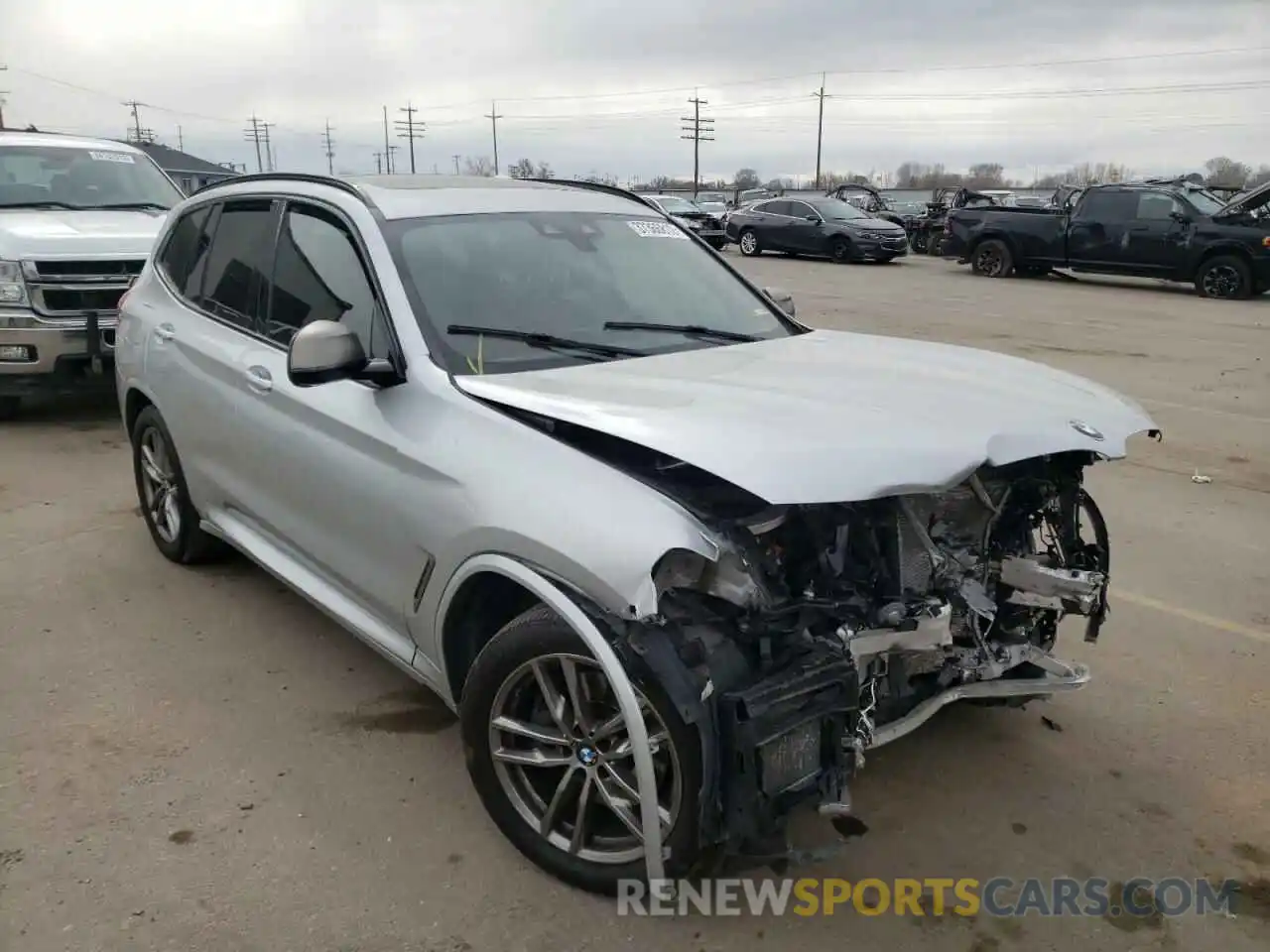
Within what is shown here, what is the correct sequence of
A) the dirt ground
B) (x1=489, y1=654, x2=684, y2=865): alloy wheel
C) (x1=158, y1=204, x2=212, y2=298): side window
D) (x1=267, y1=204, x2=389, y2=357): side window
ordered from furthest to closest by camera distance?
1. (x1=158, y1=204, x2=212, y2=298): side window
2. (x1=267, y1=204, x2=389, y2=357): side window
3. the dirt ground
4. (x1=489, y1=654, x2=684, y2=865): alloy wheel

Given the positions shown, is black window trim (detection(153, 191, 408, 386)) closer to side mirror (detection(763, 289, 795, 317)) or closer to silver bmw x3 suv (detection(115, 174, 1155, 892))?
silver bmw x3 suv (detection(115, 174, 1155, 892))

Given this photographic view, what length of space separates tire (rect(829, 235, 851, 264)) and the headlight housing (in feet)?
62.5

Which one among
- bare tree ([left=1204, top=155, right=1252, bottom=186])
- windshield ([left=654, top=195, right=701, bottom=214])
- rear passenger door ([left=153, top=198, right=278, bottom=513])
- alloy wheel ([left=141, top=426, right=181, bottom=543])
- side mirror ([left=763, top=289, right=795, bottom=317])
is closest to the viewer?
rear passenger door ([left=153, top=198, right=278, bottom=513])

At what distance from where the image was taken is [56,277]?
24.3ft

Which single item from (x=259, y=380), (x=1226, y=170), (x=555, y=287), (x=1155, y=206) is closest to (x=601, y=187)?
(x=555, y=287)

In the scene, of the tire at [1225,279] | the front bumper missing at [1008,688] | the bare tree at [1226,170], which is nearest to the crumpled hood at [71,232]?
the front bumper missing at [1008,688]

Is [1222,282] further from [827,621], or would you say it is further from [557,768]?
[557,768]

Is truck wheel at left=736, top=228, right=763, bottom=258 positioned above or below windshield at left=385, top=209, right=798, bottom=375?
below

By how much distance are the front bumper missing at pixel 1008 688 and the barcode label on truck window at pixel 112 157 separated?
895cm

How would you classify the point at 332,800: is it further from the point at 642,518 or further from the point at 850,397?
the point at 850,397

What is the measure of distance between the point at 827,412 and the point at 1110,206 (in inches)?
713

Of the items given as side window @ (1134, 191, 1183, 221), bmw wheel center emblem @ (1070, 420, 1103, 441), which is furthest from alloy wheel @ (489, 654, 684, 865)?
side window @ (1134, 191, 1183, 221)

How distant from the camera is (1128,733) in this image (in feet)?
11.7

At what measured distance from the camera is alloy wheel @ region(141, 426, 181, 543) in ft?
15.7
